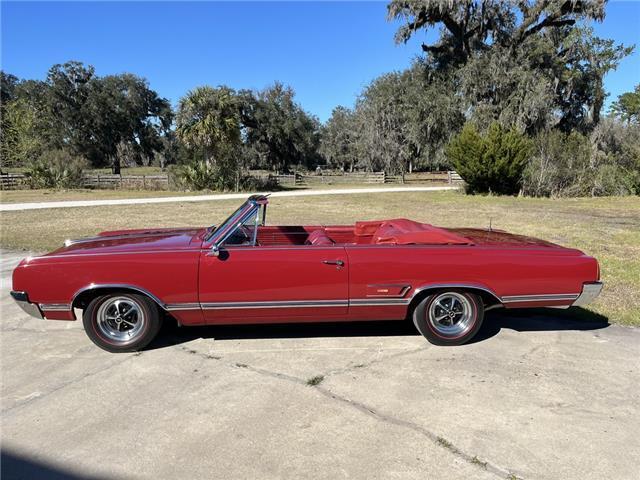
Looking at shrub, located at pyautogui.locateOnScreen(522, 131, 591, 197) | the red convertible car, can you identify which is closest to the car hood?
the red convertible car

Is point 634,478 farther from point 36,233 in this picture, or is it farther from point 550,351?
point 36,233

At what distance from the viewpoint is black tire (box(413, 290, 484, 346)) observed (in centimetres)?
402

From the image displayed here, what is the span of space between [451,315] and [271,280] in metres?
1.66

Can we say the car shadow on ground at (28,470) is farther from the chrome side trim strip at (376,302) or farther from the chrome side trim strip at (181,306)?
the chrome side trim strip at (376,302)

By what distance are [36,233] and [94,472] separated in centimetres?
1002

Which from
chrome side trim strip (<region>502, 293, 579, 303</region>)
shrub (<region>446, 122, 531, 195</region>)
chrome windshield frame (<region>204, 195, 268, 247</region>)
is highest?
shrub (<region>446, 122, 531, 195</region>)

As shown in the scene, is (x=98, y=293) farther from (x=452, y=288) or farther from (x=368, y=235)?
(x=452, y=288)

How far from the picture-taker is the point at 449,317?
4129 millimetres

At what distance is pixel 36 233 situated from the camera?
10758mm

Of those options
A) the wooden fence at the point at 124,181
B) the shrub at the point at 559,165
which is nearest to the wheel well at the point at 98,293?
the shrub at the point at 559,165

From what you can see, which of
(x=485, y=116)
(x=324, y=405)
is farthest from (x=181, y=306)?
(x=485, y=116)

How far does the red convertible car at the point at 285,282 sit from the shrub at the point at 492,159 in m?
18.4

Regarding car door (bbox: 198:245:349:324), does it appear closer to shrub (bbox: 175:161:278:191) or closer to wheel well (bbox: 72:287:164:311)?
wheel well (bbox: 72:287:164:311)

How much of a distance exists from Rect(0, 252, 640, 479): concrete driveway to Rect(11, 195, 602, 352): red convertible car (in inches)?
13.4
